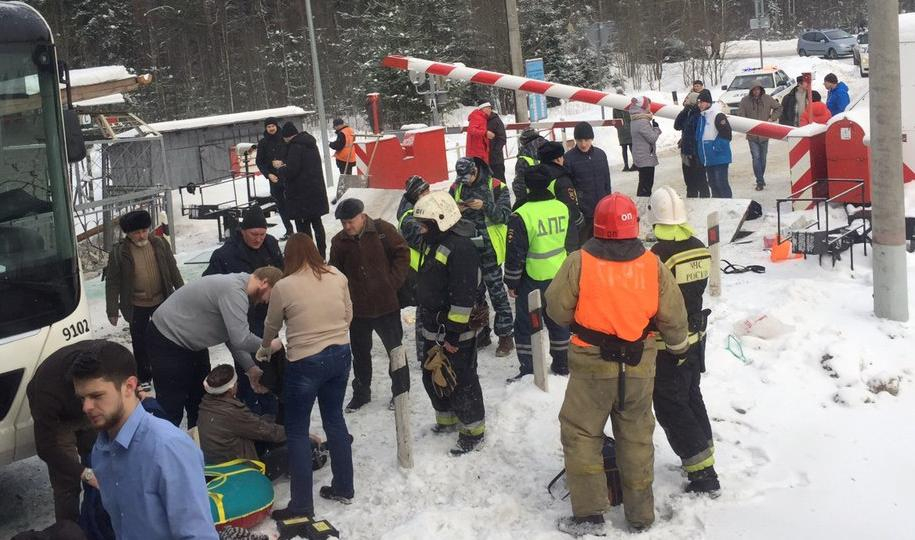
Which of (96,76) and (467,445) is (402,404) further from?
(96,76)

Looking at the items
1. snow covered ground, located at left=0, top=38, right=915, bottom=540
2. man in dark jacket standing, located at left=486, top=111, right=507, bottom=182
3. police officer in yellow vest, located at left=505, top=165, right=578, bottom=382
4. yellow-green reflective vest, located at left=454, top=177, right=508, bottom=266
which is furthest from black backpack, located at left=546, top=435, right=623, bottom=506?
man in dark jacket standing, located at left=486, top=111, right=507, bottom=182

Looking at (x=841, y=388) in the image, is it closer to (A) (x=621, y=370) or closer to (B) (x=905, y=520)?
(B) (x=905, y=520)

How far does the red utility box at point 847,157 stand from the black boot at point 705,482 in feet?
22.3

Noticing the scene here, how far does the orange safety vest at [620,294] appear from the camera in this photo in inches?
206

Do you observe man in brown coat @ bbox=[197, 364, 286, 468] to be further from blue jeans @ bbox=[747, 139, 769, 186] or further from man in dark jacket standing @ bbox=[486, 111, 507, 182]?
blue jeans @ bbox=[747, 139, 769, 186]

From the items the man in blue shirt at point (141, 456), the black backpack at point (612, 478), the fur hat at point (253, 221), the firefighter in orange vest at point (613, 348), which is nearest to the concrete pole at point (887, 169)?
the firefighter in orange vest at point (613, 348)

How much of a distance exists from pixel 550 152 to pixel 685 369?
3298 mm

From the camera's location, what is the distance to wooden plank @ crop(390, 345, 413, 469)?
21.3ft

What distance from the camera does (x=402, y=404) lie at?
6512 millimetres

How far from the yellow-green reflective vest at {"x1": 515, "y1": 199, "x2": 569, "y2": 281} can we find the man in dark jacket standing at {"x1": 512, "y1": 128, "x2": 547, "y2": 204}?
2.11 feet

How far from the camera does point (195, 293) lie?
631 centimetres

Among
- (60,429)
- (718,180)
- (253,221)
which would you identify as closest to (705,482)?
(253,221)

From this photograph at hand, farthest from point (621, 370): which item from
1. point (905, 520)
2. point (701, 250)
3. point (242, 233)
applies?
point (242, 233)

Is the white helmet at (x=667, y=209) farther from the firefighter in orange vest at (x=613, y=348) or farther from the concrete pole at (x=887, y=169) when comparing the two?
the concrete pole at (x=887, y=169)
